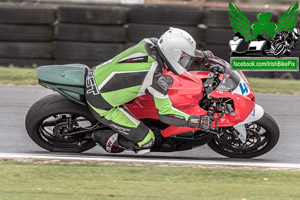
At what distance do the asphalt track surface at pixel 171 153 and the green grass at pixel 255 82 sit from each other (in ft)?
1.45

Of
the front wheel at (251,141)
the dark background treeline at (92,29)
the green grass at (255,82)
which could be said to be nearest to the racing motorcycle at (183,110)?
the front wheel at (251,141)

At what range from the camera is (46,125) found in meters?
6.11

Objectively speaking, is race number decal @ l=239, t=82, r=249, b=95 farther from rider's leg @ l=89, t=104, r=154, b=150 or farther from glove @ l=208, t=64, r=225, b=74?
rider's leg @ l=89, t=104, r=154, b=150

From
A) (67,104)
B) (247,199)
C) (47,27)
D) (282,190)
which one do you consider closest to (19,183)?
(67,104)

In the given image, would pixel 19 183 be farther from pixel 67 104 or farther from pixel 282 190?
pixel 282 190

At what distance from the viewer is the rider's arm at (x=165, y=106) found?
17.8 feet

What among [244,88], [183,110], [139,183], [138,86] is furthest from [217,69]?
[139,183]

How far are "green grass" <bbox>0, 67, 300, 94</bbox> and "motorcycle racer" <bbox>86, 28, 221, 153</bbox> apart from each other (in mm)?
4235

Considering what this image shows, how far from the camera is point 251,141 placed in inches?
240

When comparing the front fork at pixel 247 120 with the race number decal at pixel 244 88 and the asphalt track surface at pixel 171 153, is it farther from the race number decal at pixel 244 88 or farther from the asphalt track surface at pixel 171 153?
the asphalt track surface at pixel 171 153

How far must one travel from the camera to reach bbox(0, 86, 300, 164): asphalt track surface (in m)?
6.37

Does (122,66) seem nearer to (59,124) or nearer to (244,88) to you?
(59,124)

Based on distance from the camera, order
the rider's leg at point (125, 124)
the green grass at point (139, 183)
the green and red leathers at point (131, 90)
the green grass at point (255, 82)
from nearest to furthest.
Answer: the green grass at point (139, 183) < the green and red leathers at point (131, 90) < the rider's leg at point (125, 124) < the green grass at point (255, 82)

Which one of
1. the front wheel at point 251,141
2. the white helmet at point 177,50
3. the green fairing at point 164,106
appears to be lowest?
the front wheel at point 251,141
